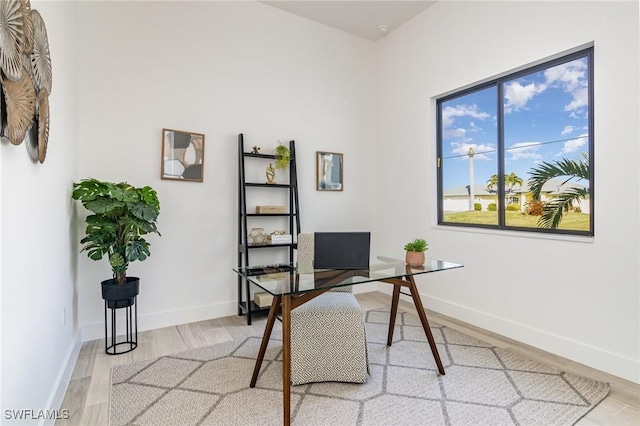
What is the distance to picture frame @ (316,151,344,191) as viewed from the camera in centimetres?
394

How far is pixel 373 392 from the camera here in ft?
6.54

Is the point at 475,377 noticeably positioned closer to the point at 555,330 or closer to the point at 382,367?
the point at 382,367

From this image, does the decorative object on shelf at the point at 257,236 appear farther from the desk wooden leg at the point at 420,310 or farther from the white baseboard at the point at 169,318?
the desk wooden leg at the point at 420,310

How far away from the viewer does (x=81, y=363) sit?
236 centimetres

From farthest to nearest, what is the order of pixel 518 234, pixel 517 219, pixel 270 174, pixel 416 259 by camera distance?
pixel 270 174
pixel 517 219
pixel 518 234
pixel 416 259

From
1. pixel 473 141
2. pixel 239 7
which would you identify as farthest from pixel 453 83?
pixel 239 7

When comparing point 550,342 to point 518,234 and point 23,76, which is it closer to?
point 518,234


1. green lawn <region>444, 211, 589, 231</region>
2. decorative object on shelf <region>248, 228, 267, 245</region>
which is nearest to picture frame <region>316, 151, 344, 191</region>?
decorative object on shelf <region>248, 228, 267, 245</region>

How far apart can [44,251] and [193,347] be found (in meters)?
1.30

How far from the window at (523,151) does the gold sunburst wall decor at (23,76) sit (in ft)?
10.6

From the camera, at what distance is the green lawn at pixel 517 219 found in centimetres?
251

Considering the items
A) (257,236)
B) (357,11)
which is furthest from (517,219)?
(357,11)

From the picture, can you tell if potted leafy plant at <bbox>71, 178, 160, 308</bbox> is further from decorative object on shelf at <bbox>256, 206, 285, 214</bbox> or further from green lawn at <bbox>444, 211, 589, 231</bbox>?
green lawn at <bbox>444, 211, 589, 231</bbox>

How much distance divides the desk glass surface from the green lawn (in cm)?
109
